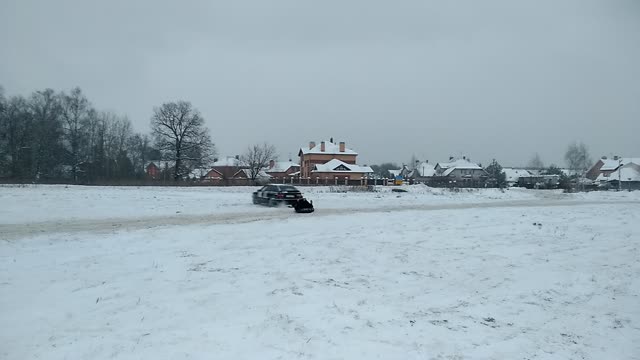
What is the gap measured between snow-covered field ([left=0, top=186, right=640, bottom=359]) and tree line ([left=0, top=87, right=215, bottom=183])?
48950mm

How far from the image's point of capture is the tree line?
2116 inches

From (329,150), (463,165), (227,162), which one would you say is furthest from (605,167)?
(227,162)

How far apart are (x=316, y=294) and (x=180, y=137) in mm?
61307

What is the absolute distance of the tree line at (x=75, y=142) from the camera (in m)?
53.8

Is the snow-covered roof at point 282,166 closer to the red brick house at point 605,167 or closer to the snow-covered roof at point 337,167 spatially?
the snow-covered roof at point 337,167

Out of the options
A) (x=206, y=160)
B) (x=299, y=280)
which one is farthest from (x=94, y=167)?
(x=299, y=280)

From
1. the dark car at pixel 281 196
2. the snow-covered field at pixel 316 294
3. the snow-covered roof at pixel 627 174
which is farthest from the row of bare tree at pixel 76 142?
the snow-covered roof at pixel 627 174

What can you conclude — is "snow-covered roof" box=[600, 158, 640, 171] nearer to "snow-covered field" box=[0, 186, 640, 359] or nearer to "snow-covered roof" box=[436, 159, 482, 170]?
"snow-covered roof" box=[436, 159, 482, 170]

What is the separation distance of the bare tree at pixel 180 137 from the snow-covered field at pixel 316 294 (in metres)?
51.7

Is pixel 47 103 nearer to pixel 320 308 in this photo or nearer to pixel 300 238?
pixel 300 238

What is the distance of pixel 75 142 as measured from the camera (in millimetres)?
59719

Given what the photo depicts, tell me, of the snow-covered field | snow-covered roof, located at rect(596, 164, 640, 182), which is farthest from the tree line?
snow-covered roof, located at rect(596, 164, 640, 182)

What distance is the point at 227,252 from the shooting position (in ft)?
34.4

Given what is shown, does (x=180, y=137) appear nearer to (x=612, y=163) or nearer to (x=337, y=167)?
(x=337, y=167)
